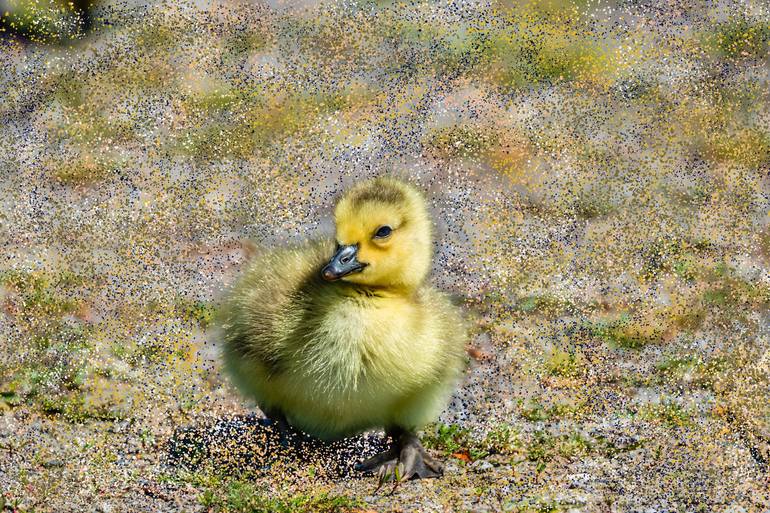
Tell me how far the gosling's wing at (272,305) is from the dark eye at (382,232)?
412mm

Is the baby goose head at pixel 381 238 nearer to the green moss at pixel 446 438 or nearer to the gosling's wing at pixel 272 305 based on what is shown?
the gosling's wing at pixel 272 305

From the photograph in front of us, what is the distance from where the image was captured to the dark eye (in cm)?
435

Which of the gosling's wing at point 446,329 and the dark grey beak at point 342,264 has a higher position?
the dark grey beak at point 342,264

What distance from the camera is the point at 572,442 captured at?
493 centimetres

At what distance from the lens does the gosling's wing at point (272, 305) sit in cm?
461

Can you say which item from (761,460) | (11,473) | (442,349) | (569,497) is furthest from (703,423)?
(11,473)

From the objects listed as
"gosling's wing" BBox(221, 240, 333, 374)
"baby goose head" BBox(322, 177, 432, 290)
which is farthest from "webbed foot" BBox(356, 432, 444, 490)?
"baby goose head" BBox(322, 177, 432, 290)

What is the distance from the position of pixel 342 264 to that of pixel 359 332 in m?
0.32

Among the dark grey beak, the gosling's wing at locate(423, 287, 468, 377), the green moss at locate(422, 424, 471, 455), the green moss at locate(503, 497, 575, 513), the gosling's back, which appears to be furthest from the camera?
the green moss at locate(422, 424, 471, 455)

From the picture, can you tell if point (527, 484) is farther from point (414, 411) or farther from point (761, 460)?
point (761, 460)

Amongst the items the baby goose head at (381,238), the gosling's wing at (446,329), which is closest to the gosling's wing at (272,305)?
the baby goose head at (381,238)

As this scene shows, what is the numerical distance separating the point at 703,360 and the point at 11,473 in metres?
3.14

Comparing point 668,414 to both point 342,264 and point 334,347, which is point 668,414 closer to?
point 334,347

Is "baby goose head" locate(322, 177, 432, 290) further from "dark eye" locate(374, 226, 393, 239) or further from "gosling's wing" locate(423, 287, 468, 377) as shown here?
"gosling's wing" locate(423, 287, 468, 377)
